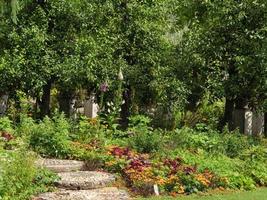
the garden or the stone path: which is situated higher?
the garden

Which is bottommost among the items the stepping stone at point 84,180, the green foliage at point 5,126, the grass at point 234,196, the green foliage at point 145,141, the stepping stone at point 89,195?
the grass at point 234,196

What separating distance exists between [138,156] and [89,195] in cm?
241

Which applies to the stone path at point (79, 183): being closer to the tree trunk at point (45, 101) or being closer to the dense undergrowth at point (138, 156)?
the dense undergrowth at point (138, 156)

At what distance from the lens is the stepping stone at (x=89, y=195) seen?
8.80 meters

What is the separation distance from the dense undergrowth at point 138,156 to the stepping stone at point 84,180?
0.24 metres

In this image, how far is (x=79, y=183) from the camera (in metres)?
9.52

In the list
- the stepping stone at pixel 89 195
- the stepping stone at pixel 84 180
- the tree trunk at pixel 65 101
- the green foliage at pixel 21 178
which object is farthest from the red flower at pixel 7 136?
the tree trunk at pixel 65 101

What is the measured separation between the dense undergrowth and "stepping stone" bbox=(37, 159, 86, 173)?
265mm

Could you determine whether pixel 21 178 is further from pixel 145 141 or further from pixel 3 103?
pixel 3 103

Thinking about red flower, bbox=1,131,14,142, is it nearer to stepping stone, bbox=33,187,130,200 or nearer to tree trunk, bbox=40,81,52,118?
stepping stone, bbox=33,187,130,200

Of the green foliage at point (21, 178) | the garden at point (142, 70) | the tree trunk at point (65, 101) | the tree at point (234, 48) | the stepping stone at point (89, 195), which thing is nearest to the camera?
the green foliage at point (21, 178)

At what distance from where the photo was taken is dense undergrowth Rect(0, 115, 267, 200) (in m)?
9.16

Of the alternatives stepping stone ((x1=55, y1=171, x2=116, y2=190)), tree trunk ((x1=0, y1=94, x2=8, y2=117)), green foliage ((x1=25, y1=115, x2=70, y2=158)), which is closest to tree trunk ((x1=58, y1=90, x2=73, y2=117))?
tree trunk ((x1=0, y1=94, x2=8, y2=117))

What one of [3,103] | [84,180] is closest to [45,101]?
[3,103]
